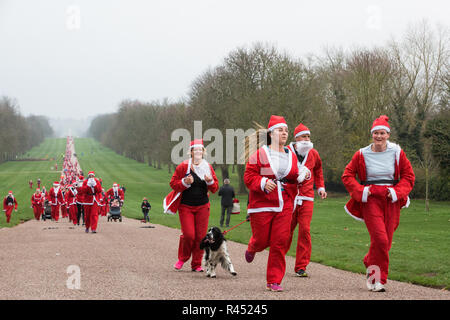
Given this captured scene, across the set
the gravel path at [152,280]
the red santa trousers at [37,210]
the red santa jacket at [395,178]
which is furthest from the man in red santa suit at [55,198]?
the red santa jacket at [395,178]

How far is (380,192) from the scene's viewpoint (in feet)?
25.8

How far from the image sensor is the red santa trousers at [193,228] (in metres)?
9.89

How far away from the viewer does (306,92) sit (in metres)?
43.7

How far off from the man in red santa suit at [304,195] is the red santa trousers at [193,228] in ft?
4.80

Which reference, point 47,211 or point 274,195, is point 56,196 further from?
point 274,195

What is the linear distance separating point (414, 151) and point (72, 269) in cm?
3615

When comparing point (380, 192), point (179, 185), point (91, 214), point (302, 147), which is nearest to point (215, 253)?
point (179, 185)

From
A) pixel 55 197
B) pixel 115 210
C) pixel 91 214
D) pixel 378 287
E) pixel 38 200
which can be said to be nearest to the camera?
pixel 378 287

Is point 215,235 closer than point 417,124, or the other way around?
point 215,235

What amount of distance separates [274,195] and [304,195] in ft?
7.17
